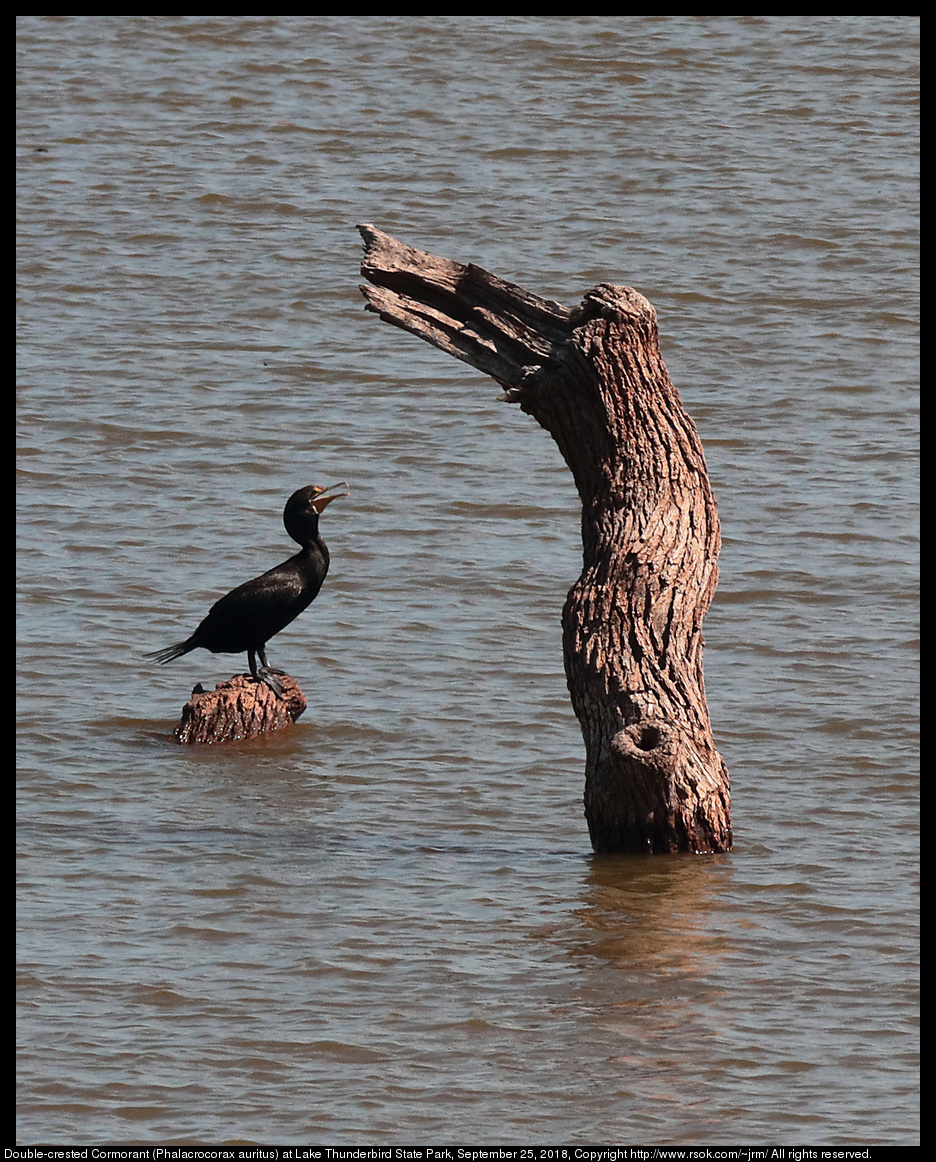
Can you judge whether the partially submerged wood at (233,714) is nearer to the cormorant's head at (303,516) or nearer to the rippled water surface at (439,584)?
the rippled water surface at (439,584)

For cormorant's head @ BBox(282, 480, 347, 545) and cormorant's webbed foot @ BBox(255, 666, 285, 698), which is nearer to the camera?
cormorant's webbed foot @ BBox(255, 666, 285, 698)

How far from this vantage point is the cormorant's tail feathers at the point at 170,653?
946 centimetres

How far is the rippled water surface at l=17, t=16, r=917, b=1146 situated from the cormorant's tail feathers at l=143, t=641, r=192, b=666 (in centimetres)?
13

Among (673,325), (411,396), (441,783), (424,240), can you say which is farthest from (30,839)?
(424,240)

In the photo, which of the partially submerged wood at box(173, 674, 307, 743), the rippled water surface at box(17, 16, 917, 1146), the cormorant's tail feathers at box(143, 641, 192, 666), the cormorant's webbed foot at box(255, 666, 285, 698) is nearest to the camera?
the rippled water surface at box(17, 16, 917, 1146)

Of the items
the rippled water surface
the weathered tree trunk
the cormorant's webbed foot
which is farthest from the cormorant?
the weathered tree trunk

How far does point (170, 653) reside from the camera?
31.7 ft

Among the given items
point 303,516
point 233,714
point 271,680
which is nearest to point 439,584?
point 303,516

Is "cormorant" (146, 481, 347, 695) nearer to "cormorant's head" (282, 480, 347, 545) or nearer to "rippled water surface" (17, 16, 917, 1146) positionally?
"cormorant's head" (282, 480, 347, 545)

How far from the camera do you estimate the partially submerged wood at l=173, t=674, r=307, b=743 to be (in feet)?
29.5

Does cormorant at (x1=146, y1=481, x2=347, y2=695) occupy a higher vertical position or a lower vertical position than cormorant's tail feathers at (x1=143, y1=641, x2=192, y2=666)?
higher

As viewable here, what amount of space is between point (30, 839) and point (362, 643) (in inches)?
116

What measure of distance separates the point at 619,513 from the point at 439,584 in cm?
343

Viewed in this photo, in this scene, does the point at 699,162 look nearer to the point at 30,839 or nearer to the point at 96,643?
the point at 96,643
